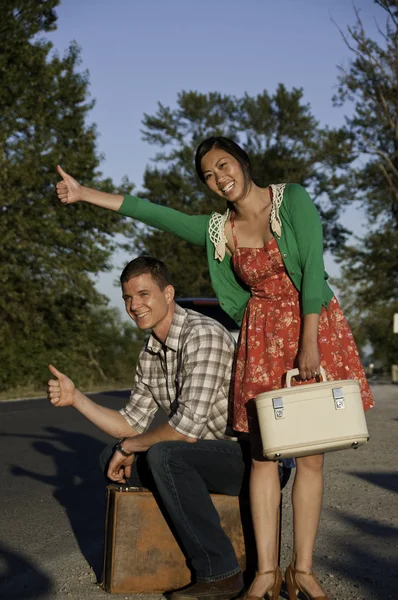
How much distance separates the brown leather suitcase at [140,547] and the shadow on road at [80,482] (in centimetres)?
35

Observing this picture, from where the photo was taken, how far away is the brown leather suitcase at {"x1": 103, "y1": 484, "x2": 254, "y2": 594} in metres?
4.81

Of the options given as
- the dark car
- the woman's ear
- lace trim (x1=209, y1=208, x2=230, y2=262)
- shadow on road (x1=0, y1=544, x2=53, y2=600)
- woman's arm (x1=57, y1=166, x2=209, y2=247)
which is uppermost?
the dark car

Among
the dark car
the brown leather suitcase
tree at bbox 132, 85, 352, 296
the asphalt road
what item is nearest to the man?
the brown leather suitcase

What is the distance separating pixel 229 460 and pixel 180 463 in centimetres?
26

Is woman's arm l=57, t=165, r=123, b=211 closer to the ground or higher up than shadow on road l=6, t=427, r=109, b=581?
higher up

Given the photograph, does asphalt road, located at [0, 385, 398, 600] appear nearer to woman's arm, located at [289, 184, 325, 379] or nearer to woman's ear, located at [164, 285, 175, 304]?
woman's arm, located at [289, 184, 325, 379]

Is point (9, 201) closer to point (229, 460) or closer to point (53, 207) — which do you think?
point (53, 207)

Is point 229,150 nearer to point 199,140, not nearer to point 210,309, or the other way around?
point 210,309

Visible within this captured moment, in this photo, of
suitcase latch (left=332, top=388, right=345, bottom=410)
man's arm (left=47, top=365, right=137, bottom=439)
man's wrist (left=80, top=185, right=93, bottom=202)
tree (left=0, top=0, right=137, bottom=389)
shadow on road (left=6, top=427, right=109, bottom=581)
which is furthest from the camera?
tree (left=0, top=0, right=137, bottom=389)

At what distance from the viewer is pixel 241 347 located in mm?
4906

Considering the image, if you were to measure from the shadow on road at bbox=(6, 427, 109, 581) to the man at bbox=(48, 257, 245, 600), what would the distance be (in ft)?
2.32

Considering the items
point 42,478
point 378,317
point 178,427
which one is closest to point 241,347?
point 178,427

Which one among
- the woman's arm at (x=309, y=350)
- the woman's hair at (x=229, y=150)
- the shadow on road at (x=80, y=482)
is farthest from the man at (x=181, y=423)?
the shadow on road at (x=80, y=482)

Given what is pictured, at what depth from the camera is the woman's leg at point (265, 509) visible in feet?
15.0
